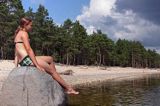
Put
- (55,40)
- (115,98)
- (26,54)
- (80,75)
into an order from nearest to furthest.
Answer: (26,54)
(115,98)
(80,75)
(55,40)

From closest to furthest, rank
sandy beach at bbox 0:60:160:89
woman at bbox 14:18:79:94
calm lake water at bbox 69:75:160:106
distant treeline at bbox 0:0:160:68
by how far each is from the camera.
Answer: woman at bbox 14:18:79:94
calm lake water at bbox 69:75:160:106
sandy beach at bbox 0:60:160:89
distant treeline at bbox 0:0:160:68

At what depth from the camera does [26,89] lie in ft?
39.9

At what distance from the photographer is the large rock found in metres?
12.1

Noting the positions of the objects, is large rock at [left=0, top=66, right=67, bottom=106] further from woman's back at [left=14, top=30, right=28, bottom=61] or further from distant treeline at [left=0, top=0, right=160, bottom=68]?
distant treeline at [left=0, top=0, right=160, bottom=68]

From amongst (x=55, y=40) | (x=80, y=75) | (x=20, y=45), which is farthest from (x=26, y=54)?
(x=55, y=40)

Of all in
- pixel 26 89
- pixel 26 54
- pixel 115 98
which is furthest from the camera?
pixel 115 98

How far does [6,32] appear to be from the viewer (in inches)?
3388

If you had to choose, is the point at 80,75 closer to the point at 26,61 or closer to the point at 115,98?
the point at 115,98

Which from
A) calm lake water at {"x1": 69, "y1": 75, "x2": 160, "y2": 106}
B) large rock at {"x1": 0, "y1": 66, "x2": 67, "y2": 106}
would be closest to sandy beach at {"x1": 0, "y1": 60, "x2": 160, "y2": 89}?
calm lake water at {"x1": 69, "y1": 75, "x2": 160, "y2": 106}

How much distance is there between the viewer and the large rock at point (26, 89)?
39.8ft

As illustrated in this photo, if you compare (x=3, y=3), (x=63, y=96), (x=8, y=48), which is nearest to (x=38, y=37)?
(x=8, y=48)

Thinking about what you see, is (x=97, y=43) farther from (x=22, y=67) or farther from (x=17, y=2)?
(x=22, y=67)

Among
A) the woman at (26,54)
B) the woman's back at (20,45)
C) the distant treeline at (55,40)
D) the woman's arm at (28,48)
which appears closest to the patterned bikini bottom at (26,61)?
the woman at (26,54)

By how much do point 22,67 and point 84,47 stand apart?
357ft
